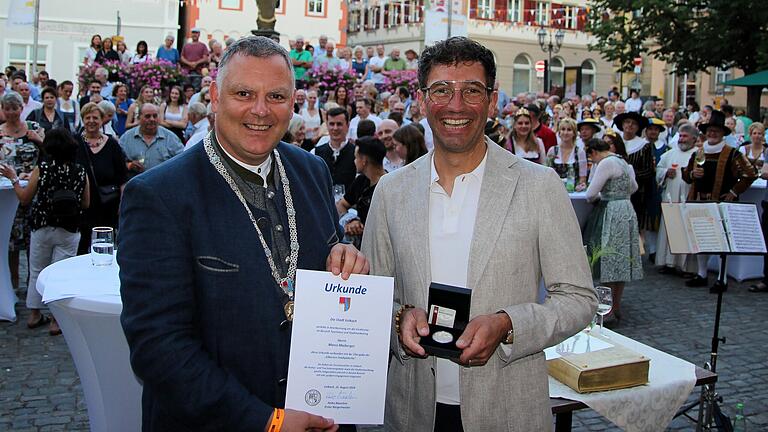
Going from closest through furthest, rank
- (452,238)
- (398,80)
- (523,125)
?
(452,238) → (523,125) → (398,80)

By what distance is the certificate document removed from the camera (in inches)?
81.5

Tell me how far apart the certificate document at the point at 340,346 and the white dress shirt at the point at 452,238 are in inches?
13.7

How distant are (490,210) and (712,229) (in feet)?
11.5

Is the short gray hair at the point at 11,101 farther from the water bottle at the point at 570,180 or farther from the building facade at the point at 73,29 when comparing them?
the building facade at the point at 73,29

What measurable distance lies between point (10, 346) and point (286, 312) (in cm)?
523

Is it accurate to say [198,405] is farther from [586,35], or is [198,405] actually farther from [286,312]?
[586,35]

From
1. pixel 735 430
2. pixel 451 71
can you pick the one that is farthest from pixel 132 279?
pixel 735 430

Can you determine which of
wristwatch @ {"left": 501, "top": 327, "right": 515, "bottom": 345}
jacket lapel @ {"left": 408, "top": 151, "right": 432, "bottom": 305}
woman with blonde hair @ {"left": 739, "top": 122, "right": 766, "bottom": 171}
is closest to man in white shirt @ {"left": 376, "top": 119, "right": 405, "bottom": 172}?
jacket lapel @ {"left": 408, "top": 151, "right": 432, "bottom": 305}

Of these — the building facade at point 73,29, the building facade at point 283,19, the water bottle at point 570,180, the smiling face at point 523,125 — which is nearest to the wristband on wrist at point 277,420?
the water bottle at point 570,180

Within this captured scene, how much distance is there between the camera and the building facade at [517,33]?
45.7 metres

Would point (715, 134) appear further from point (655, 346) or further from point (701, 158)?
point (655, 346)

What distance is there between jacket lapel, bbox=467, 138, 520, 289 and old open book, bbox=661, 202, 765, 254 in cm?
322

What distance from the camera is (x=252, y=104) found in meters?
2.09

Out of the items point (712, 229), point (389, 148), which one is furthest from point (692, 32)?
point (712, 229)
